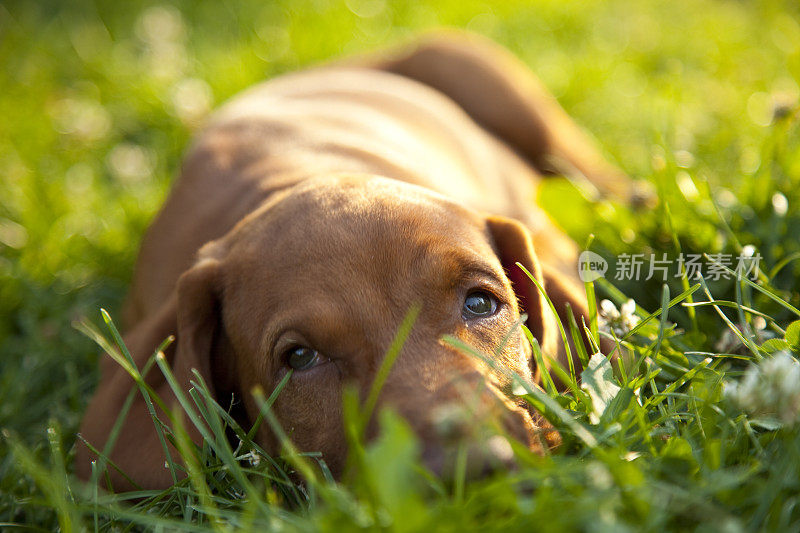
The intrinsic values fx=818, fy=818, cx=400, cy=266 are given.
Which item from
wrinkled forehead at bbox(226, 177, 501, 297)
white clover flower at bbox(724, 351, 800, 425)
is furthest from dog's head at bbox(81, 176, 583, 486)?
white clover flower at bbox(724, 351, 800, 425)

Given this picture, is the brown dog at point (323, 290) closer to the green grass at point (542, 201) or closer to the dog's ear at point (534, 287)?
the dog's ear at point (534, 287)

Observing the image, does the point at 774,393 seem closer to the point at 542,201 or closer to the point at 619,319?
the point at 619,319

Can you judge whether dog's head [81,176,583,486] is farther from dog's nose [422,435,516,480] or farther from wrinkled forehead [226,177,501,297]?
dog's nose [422,435,516,480]

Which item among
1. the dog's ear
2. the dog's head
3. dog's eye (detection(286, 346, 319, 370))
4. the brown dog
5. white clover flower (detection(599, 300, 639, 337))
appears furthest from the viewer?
the dog's ear

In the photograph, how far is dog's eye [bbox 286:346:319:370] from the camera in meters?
2.27

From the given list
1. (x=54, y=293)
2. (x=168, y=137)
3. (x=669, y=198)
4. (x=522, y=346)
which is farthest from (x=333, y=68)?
(x=522, y=346)

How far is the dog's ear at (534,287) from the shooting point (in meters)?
2.54

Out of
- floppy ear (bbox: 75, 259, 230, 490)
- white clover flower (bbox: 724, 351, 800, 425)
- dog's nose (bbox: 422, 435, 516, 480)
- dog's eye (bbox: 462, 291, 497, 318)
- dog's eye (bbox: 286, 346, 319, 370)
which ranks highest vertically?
white clover flower (bbox: 724, 351, 800, 425)

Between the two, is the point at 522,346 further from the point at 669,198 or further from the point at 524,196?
the point at 524,196

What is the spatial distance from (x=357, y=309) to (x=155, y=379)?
0.82 metres

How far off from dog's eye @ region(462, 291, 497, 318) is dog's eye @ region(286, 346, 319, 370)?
1.44 ft

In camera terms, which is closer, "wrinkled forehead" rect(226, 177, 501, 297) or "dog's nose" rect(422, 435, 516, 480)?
"dog's nose" rect(422, 435, 516, 480)

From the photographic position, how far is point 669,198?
3137 mm

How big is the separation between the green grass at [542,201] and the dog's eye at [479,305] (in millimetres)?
354
